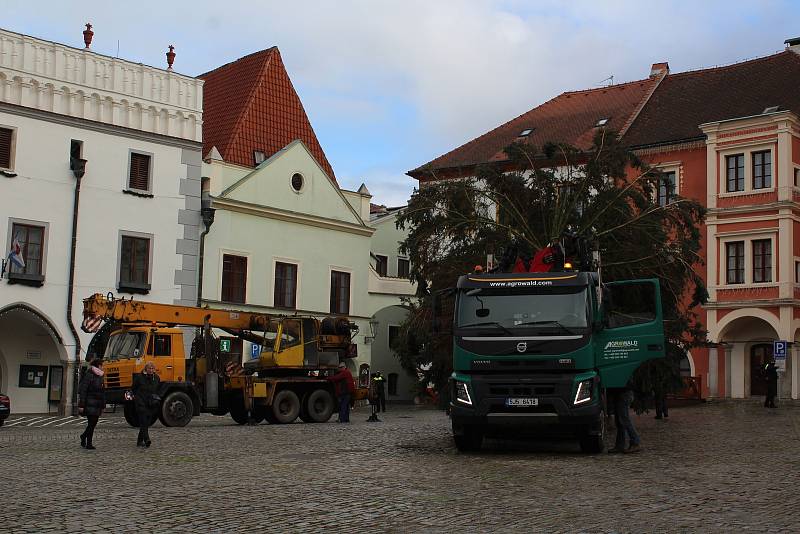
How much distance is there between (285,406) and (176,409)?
Answer: 11.0ft

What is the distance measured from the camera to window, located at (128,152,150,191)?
36.6 m

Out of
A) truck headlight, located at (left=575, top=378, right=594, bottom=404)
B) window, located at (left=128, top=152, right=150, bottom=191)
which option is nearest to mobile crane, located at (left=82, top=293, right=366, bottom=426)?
window, located at (left=128, top=152, right=150, bottom=191)

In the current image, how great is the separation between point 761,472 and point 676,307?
9925 millimetres

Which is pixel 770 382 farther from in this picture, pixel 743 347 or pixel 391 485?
pixel 391 485

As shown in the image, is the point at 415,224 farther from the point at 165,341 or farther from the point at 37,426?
the point at 37,426

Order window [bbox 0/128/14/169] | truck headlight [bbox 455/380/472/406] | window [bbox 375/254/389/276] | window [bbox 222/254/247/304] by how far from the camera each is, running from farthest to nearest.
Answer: window [bbox 375/254/389/276] → window [bbox 222/254/247/304] → window [bbox 0/128/14/169] → truck headlight [bbox 455/380/472/406]

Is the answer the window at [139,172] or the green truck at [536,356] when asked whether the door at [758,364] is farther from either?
the green truck at [536,356]

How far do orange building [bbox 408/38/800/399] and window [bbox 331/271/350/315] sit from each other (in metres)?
6.38

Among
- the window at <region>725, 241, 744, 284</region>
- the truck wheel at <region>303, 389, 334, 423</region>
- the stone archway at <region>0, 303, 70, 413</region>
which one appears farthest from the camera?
the window at <region>725, 241, 744, 284</region>

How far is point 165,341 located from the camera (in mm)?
26734

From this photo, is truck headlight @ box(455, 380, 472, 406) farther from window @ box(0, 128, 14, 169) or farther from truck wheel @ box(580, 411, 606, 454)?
window @ box(0, 128, 14, 169)

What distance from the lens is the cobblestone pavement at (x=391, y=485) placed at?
995cm

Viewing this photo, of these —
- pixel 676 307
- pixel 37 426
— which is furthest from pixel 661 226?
pixel 37 426

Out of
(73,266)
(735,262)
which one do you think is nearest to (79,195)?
(73,266)
